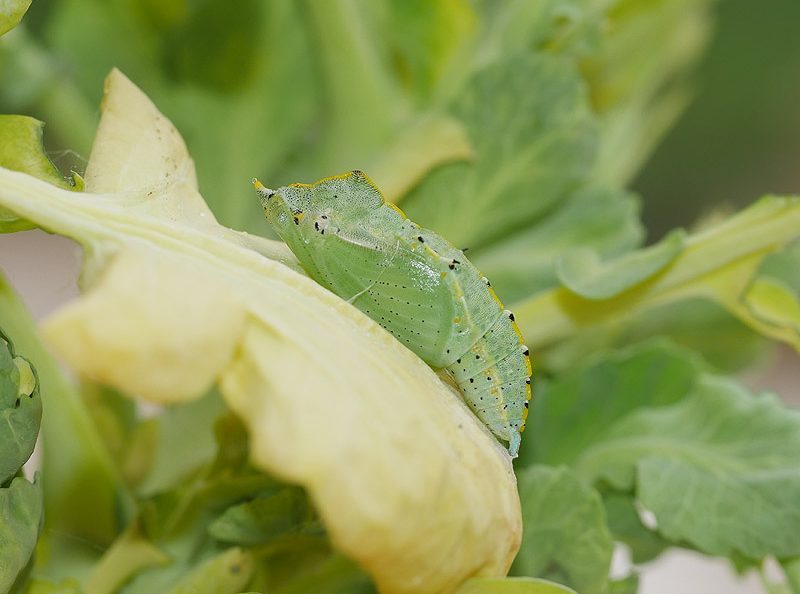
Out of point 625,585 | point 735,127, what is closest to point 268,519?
point 625,585

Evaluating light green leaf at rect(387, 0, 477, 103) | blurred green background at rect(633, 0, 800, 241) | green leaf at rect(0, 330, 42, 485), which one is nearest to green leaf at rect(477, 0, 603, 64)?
light green leaf at rect(387, 0, 477, 103)

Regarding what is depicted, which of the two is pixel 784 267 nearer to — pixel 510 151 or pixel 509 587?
pixel 510 151

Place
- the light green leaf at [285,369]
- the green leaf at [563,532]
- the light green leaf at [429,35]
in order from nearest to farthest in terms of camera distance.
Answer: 1. the light green leaf at [285,369]
2. the green leaf at [563,532]
3. the light green leaf at [429,35]

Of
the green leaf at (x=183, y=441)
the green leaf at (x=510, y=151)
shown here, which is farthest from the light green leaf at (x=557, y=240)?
the green leaf at (x=183, y=441)

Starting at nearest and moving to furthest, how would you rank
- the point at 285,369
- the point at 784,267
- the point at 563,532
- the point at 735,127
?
1. the point at 285,369
2. the point at 563,532
3. the point at 784,267
4. the point at 735,127

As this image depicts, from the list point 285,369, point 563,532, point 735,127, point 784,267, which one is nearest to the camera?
point 285,369

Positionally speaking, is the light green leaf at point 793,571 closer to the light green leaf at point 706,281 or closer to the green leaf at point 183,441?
the light green leaf at point 706,281
